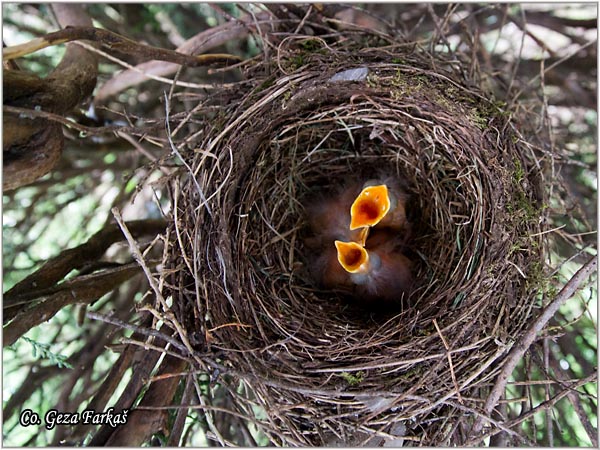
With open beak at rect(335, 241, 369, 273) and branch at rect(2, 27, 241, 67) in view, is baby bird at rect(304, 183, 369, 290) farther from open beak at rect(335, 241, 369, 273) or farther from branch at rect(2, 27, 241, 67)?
branch at rect(2, 27, 241, 67)

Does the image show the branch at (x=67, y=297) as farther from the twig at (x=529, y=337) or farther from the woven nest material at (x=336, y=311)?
the twig at (x=529, y=337)

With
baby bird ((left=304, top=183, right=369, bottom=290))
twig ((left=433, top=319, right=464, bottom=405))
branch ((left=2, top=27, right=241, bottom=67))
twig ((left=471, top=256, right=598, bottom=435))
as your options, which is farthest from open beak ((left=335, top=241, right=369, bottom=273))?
branch ((left=2, top=27, right=241, bottom=67))

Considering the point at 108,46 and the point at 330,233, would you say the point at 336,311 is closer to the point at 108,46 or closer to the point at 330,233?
the point at 330,233

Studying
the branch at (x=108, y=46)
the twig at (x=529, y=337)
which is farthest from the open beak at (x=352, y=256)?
the branch at (x=108, y=46)

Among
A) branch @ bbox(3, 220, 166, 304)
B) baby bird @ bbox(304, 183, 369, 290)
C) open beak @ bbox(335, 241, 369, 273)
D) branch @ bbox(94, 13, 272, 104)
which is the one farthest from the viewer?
baby bird @ bbox(304, 183, 369, 290)

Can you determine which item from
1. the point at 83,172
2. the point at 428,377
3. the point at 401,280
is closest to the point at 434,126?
the point at 401,280

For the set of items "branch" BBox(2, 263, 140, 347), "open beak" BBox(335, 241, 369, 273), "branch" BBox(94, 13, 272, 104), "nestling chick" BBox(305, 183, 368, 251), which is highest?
"branch" BBox(94, 13, 272, 104)
